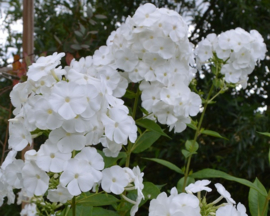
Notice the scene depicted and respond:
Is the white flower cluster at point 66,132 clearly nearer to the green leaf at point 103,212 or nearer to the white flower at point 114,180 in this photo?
the white flower at point 114,180

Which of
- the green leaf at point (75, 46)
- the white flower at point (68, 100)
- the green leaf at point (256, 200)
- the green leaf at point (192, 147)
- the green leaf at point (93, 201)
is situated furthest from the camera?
the green leaf at point (75, 46)

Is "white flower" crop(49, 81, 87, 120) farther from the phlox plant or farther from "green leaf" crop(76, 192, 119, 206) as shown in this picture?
"green leaf" crop(76, 192, 119, 206)

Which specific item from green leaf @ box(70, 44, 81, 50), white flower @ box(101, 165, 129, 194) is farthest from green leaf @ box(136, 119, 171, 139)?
green leaf @ box(70, 44, 81, 50)

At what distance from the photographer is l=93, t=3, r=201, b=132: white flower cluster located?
103 centimetres

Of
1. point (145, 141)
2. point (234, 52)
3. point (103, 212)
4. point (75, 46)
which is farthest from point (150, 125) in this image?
point (75, 46)

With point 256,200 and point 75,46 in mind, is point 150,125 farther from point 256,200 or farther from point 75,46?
point 75,46

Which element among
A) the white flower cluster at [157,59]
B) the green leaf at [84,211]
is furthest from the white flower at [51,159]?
the white flower cluster at [157,59]

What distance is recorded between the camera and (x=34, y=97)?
29.3 inches

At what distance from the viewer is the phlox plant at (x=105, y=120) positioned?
71 centimetres

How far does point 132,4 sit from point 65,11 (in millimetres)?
543

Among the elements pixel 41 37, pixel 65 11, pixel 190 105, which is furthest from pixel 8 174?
pixel 65 11

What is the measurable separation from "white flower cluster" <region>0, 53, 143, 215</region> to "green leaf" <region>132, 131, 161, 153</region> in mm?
346

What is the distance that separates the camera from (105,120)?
2.46 ft

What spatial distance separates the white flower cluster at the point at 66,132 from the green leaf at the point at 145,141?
1.14 feet
